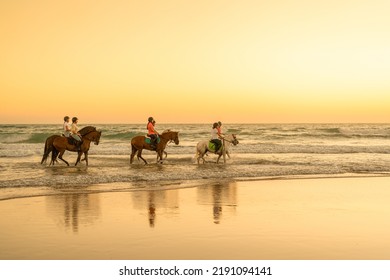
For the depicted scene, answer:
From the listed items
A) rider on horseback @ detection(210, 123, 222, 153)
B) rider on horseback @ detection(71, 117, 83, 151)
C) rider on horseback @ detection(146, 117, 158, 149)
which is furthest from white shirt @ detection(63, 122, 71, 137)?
rider on horseback @ detection(210, 123, 222, 153)

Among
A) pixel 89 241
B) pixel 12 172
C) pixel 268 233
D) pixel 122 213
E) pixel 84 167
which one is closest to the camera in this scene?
pixel 89 241

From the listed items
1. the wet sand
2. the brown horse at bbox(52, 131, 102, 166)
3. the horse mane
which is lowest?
the wet sand

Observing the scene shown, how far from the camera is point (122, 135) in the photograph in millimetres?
61562

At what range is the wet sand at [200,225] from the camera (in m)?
A: 6.84

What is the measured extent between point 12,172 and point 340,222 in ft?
45.0

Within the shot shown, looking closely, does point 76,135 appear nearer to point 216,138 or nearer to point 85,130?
point 85,130

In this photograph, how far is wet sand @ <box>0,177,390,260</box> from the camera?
22.4ft

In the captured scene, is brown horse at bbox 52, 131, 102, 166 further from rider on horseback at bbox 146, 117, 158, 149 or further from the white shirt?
rider on horseback at bbox 146, 117, 158, 149

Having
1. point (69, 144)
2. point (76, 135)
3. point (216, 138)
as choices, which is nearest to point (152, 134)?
point (216, 138)

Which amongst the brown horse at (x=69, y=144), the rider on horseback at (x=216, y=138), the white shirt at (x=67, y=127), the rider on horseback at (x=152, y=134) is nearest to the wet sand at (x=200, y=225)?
the white shirt at (x=67, y=127)

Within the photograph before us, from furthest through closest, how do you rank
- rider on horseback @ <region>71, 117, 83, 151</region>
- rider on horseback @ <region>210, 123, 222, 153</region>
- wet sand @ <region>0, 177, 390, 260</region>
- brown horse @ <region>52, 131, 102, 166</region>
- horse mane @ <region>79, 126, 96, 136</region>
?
1. rider on horseback @ <region>210, 123, 222, 153</region>
2. horse mane @ <region>79, 126, 96, 136</region>
3. brown horse @ <region>52, 131, 102, 166</region>
4. rider on horseback @ <region>71, 117, 83, 151</region>
5. wet sand @ <region>0, 177, 390, 260</region>

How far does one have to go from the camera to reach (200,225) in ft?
28.0
